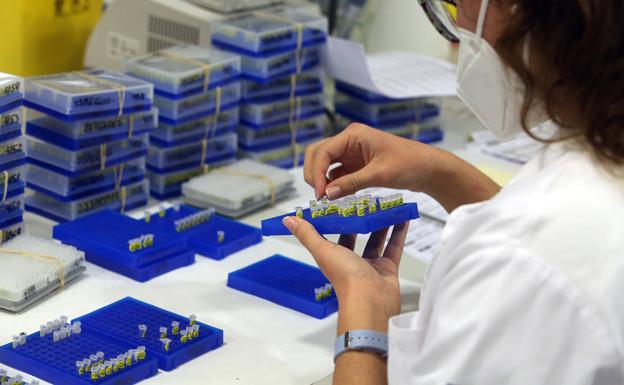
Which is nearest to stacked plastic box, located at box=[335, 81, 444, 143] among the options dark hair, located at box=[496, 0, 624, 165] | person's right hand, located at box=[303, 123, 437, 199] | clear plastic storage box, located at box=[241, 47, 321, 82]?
clear plastic storage box, located at box=[241, 47, 321, 82]

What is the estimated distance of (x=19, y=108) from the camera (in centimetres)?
154

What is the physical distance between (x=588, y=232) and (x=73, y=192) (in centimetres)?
103

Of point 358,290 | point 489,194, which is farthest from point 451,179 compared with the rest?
point 358,290

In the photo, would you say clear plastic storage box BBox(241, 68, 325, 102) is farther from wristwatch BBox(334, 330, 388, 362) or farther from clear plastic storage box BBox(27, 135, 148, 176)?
wristwatch BBox(334, 330, 388, 362)

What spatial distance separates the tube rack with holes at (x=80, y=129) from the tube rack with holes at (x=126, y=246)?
5.3 inches

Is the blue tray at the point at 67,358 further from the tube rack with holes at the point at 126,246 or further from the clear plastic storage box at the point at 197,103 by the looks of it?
the clear plastic storage box at the point at 197,103

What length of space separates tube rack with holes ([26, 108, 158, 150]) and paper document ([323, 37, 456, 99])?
0.54m

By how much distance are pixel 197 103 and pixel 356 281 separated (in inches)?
31.2

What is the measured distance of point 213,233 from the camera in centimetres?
166

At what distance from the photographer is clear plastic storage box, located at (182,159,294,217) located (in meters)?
1.77

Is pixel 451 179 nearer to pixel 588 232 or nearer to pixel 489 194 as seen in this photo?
pixel 489 194

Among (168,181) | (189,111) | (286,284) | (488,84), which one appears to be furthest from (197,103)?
(488,84)

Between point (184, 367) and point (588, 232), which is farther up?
point (588, 232)

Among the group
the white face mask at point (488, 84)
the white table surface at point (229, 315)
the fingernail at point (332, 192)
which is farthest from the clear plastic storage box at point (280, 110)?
the white face mask at point (488, 84)
